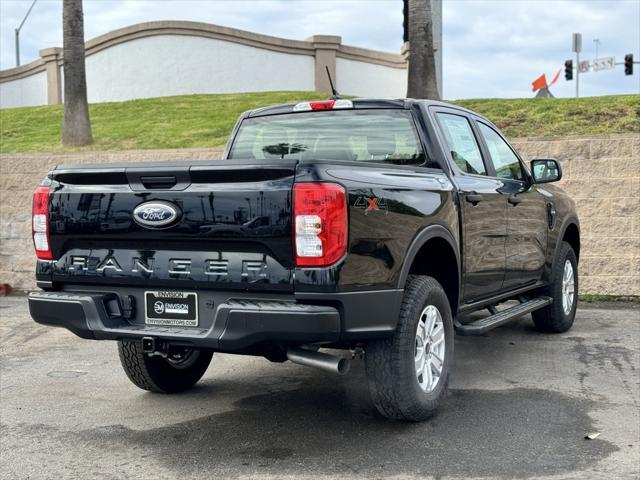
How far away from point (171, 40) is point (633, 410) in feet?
78.4

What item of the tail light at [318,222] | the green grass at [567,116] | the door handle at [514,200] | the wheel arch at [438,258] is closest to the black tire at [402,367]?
the wheel arch at [438,258]

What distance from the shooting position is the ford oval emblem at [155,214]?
429 cm

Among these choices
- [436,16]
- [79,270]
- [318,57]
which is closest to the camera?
[79,270]

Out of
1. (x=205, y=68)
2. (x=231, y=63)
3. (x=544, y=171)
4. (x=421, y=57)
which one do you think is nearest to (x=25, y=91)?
(x=205, y=68)

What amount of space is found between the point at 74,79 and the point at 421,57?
6.16 m

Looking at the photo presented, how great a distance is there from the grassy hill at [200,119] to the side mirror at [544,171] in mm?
4782

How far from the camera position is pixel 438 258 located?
5.28m

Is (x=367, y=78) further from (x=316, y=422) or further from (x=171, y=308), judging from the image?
(x=171, y=308)

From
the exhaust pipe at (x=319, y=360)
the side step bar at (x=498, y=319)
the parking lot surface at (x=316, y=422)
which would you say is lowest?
the parking lot surface at (x=316, y=422)

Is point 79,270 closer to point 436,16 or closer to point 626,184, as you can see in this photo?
point 626,184

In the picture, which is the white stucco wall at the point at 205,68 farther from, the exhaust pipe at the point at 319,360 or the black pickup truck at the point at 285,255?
the exhaust pipe at the point at 319,360

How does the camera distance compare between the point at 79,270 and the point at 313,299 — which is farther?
the point at 79,270

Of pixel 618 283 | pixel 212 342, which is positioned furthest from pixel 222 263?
pixel 618 283

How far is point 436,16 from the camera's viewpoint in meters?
17.9
